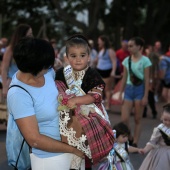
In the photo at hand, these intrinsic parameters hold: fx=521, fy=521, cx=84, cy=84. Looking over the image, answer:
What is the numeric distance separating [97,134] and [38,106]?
1.39ft

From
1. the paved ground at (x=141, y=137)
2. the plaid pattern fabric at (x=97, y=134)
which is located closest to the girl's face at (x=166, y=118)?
the paved ground at (x=141, y=137)

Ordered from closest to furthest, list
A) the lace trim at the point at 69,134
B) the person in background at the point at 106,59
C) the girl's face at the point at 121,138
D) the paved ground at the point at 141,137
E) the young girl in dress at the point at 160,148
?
1. the lace trim at the point at 69,134
2. the young girl in dress at the point at 160,148
3. the girl's face at the point at 121,138
4. the paved ground at the point at 141,137
5. the person in background at the point at 106,59

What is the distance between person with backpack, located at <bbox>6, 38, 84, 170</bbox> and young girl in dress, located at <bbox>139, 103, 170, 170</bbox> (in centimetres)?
246

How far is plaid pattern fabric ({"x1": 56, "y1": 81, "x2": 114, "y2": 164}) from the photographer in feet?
10.8

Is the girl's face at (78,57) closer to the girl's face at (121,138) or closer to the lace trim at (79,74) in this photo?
the lace trim at (79,74)

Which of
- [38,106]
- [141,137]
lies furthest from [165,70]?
[38,106]

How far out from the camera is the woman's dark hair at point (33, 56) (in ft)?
10.3

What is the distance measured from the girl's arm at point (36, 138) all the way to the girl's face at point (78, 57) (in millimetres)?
844

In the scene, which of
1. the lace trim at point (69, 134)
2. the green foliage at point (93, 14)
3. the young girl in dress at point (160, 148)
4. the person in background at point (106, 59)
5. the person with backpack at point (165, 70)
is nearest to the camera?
Result: the lace trim at point (69, 134)

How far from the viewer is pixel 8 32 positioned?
125ft

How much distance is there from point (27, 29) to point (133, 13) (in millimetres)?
21918

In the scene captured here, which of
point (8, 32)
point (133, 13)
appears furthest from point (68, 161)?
point (8, 32)

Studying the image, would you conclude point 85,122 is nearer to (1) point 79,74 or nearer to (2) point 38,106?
(2) point 38,106

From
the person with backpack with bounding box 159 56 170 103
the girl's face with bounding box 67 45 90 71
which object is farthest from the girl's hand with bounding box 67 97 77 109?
the person with backpack with bounding box 159 56 170 103
